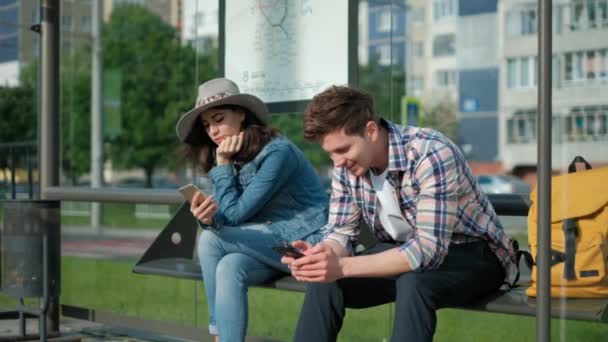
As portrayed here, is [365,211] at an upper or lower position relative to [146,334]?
upper

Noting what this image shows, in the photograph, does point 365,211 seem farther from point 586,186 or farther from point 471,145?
point 471,145

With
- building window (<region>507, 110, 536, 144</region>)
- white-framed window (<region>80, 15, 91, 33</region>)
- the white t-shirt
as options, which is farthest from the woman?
building window (<region>507, 110, 536, 144</region>)

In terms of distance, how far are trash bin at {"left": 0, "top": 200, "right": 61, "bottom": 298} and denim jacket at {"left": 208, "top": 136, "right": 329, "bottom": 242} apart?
57.3 inches

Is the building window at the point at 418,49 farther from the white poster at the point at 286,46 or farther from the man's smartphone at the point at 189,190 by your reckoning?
the man's smartphone at the point at 189,190

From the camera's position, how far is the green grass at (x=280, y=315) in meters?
4.59

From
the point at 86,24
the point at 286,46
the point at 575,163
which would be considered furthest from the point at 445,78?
the point at 575,163

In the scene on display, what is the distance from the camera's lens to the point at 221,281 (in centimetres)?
379

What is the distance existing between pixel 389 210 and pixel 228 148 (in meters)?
0.97

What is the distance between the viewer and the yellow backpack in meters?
3.11

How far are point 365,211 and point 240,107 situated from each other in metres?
0.98

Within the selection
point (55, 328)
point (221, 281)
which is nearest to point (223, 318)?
point (221, 281)

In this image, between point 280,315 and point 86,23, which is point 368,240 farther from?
point 86,23

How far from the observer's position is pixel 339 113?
3.10 meters

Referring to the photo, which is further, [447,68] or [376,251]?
[447,68]
